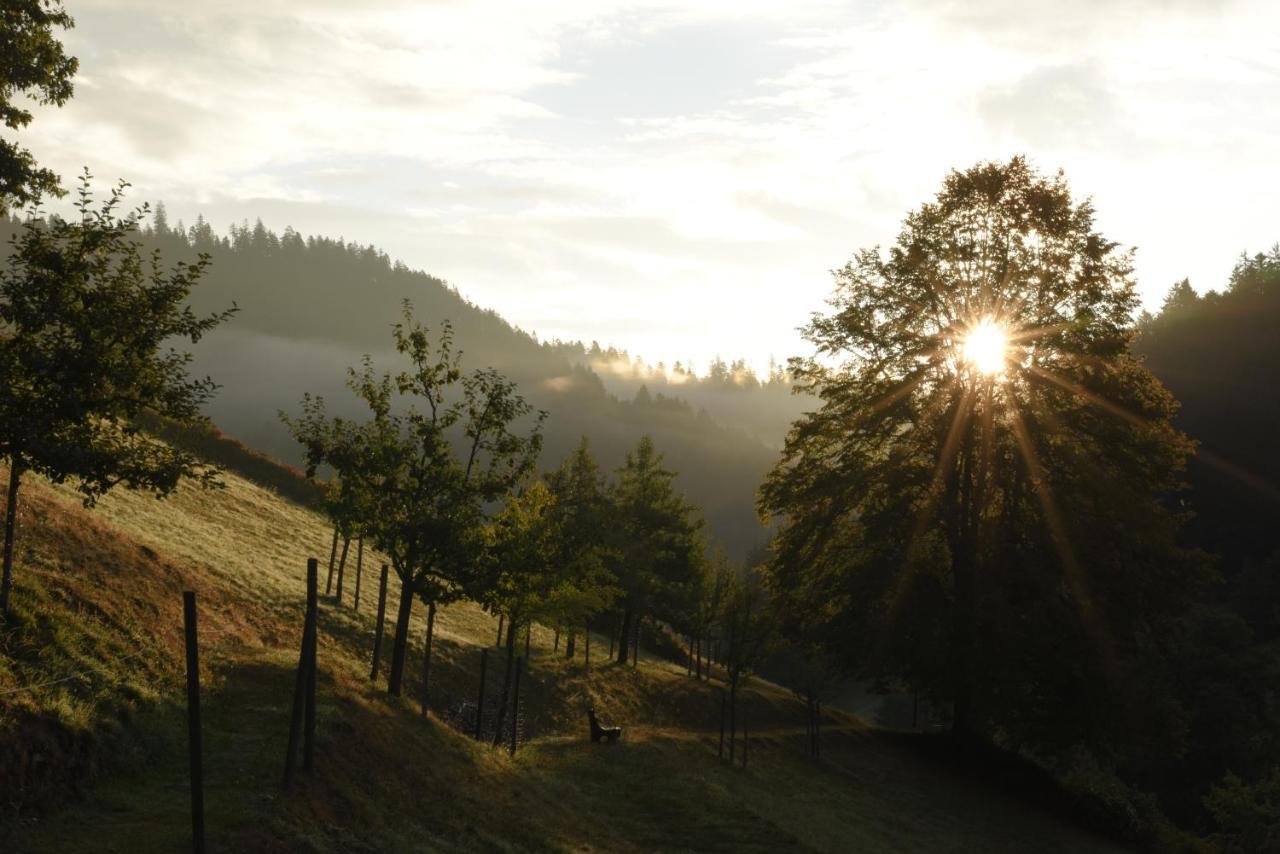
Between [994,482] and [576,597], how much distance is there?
1612 centimetres

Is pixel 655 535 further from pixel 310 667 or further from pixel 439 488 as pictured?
pixel 310 667

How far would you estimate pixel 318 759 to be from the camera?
16.8 metres

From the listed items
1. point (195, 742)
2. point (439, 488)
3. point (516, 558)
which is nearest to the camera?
point (195, 742)

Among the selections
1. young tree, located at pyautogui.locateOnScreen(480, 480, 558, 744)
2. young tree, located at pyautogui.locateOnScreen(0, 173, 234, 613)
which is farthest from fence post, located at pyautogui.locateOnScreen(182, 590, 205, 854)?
young tree, located at pyautogui.locateOnScreen(480, 480, 558, 744)

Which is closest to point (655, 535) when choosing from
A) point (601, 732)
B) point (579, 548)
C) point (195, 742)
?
point (601, 732)

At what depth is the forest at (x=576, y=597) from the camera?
1600 cm

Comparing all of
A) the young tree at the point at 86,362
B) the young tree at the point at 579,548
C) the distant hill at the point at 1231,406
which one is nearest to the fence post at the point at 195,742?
the young tree at the point at 86,362

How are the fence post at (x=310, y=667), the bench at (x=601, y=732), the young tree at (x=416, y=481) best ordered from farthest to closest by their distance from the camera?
the bench at (x=601, y=732) < the young tree at (x=416, y=481) < the fence post at (x=310, y=667)

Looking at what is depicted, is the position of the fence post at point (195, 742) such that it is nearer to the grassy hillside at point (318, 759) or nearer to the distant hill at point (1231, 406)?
the grassy hillside at point (318, 759)

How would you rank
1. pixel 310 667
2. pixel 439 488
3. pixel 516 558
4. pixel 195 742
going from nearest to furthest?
1. pixel 195 742
2. pixel 310 667
3. pixel 439 488
4. pixel 516 558

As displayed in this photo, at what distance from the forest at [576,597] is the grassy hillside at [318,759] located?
10cm

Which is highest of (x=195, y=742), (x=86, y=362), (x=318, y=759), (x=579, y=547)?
(x=86, y=362)

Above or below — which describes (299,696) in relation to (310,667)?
below

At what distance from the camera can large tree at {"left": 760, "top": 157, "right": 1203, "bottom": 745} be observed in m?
28.3
